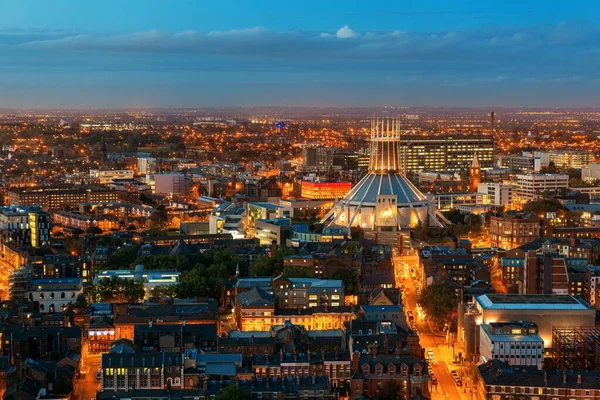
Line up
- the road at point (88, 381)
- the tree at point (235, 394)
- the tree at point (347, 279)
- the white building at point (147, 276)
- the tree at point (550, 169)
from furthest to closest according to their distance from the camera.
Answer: the tree at point (550, 169) → the white building at point (147, 276) → the tree at point (347, 279) → the road at point (88, 381) → the tree at point (235, 394)

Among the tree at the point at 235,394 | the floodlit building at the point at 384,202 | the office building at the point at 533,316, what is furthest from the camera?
the floodlit building at the point at 384,202

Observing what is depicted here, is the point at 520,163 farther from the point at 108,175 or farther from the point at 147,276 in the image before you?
the point at 147,276

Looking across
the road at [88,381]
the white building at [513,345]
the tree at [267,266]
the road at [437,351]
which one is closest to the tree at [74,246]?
the tree at [267,266]

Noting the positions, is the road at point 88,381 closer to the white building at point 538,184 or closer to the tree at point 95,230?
the tree at point 95,230

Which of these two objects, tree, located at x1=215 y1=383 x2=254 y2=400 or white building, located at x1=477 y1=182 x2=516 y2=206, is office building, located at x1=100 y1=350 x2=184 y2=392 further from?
white building, located at x1=477 y1=182 x2=516 y2=206

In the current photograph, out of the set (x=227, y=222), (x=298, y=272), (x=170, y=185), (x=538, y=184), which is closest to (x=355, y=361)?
(x=298, y=272)

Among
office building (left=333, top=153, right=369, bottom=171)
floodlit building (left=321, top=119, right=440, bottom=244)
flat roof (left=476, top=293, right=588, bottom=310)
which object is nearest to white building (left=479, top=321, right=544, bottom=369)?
flat roof (left=476, top=293, right=588, bottom=310)

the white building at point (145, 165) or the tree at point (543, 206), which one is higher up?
the tree at point (543, 206)
